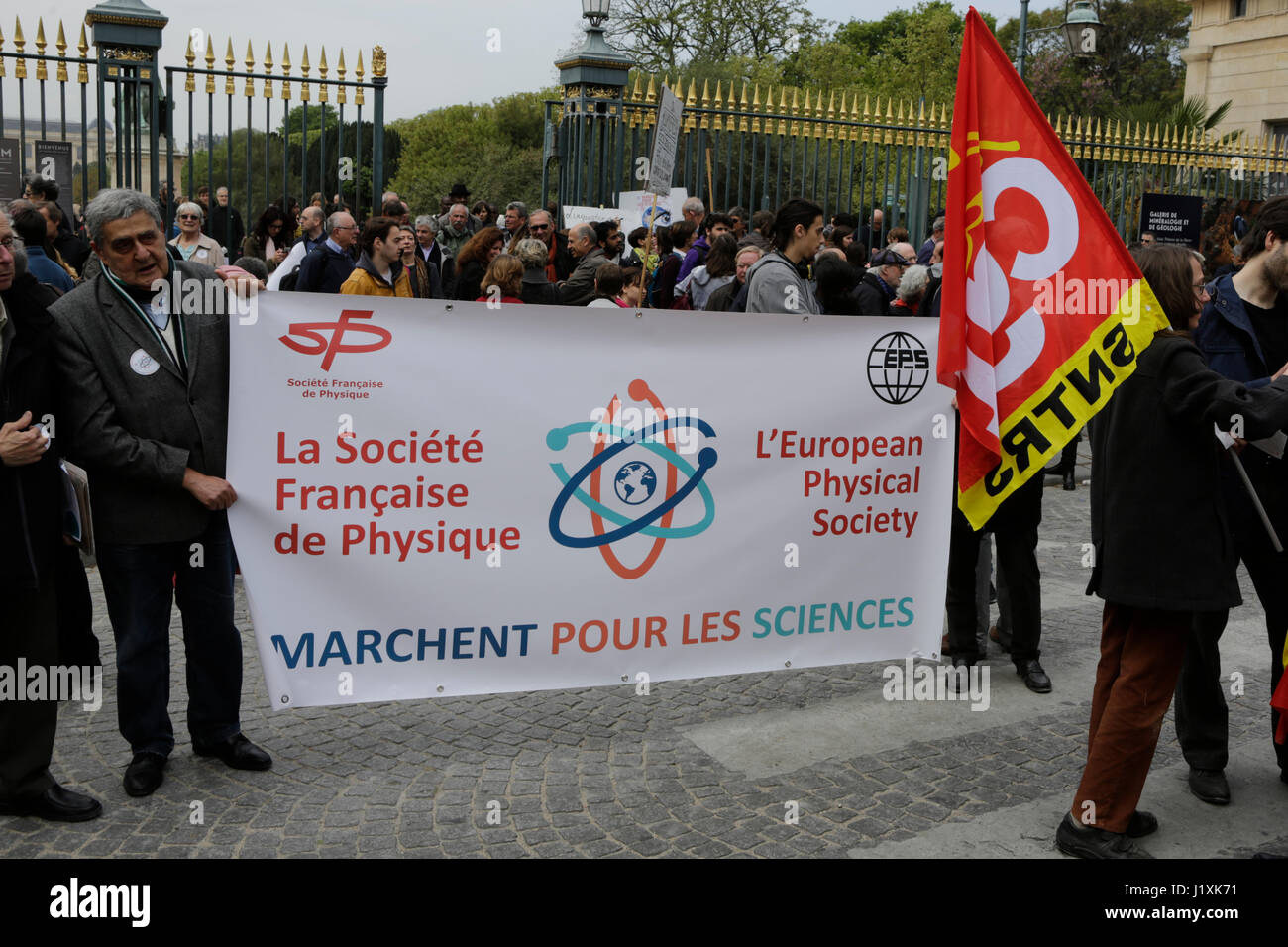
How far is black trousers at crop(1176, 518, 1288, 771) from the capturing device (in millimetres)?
4707

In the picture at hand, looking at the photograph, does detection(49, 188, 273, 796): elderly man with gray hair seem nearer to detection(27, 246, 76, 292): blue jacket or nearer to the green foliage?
detection(27, 246, 76, 292): blue jacket

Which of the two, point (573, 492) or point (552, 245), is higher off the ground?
point (552, 245)

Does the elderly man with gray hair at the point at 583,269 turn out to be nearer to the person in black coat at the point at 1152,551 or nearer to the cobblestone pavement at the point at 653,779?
the cobblestone pavement at the point at 653,779

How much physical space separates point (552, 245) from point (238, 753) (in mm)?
7082

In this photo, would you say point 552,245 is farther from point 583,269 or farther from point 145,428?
point 145,428

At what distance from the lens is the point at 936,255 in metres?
11.4

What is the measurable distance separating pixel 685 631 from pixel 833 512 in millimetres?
751

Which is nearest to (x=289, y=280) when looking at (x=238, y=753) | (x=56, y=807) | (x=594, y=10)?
(x=594, y=10)

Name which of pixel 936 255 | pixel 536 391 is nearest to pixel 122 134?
pixel 936 255

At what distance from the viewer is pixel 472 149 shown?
62.7 meters

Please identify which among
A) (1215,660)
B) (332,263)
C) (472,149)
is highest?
(472,149)

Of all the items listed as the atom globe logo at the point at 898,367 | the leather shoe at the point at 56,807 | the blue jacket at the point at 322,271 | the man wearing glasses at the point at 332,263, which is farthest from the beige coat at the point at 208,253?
the atom globe logo at the point at 898,367
